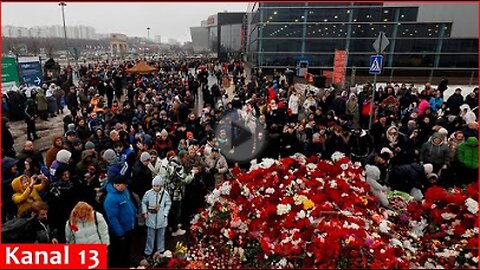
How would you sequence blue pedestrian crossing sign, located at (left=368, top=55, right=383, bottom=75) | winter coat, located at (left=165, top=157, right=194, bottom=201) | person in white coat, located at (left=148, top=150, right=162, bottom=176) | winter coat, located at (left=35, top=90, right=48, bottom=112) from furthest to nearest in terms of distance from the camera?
winter coat, located at (left=35, top=90, right=48, bottom=112), blue pedestrian crossing sign, located at (left=368, top=55, right=383, bottom=75), person in white coat, located at (left=148, top=150, right=162, bottom=176), winter coat, located at (left=165, top=157, right=194, bottom=201)

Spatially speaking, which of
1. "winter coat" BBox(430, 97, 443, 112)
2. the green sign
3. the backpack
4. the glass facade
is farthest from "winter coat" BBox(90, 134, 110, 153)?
the glass facade

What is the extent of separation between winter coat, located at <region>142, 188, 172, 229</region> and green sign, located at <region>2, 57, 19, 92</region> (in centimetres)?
1380

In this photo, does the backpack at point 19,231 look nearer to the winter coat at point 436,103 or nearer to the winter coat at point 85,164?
the winter coat at point 85,164

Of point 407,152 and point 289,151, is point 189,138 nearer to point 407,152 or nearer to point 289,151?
point 289,151

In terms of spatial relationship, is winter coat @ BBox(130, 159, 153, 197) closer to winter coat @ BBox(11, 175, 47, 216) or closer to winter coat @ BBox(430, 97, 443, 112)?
winter coat @ BBox(11, 175, 47, 216)

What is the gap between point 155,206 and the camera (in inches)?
215

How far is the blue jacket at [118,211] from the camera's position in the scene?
16.3 feet

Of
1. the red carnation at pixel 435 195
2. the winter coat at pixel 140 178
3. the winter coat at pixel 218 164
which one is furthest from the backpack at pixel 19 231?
the red carnation at pixel 435 195

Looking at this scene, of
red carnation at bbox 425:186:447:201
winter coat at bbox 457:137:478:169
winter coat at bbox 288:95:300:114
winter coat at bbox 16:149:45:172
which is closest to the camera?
red carnation at bbox 425:186:447:201

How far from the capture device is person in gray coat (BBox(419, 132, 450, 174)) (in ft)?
24.6

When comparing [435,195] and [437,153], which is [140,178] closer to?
[435,195]

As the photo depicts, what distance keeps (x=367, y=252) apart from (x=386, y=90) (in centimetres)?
1089

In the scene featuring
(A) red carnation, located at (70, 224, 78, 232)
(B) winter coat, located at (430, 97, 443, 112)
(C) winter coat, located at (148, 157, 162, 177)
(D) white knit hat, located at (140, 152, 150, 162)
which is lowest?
(A) red carnation, located at (70, 224, 78, 232)
